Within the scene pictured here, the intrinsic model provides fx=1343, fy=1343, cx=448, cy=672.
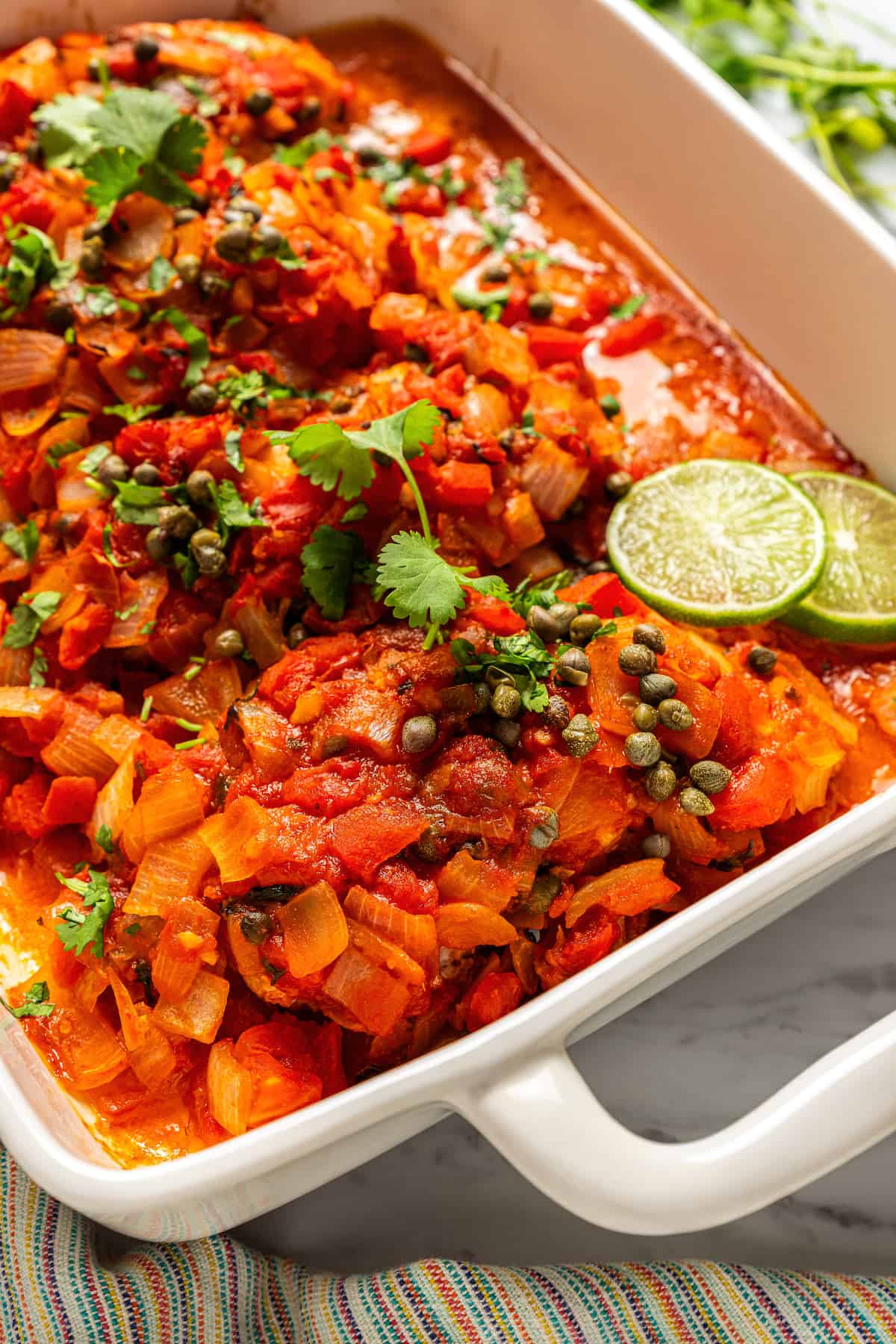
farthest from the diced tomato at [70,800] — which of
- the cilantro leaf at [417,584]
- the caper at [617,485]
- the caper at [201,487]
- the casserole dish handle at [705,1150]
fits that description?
the caper at [617,485]

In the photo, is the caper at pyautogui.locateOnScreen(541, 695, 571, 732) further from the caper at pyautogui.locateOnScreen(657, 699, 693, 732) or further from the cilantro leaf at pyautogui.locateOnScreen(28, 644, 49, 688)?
the cilantro leaf at pyautogui.locateOnScreen(28, 644, 49, 688)

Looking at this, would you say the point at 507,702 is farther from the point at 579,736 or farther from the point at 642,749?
the point at 642,749

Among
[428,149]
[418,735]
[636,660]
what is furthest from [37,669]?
[428,149]

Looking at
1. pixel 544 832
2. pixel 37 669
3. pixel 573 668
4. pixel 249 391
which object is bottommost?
pixel 37 669

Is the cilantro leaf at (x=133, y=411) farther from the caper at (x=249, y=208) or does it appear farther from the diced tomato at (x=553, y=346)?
the diced tomato at (x=553, y=346)

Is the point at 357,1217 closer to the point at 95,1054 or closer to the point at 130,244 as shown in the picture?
the point at 95,1054

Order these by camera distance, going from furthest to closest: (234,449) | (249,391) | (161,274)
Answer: (161,274)
(249,391)
(234,449)
